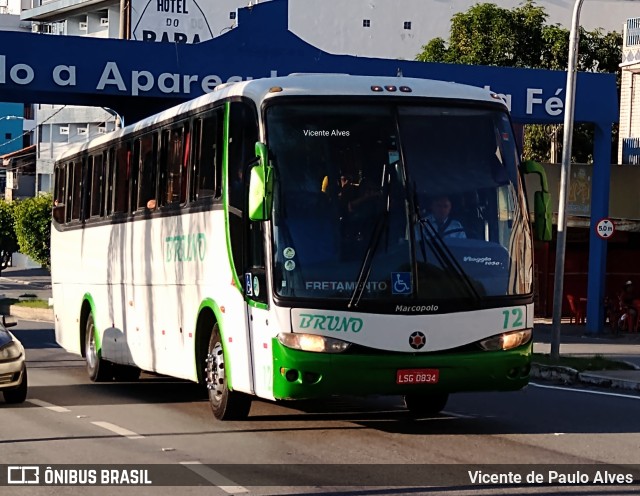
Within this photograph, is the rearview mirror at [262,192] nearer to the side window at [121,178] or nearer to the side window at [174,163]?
the side window at [174,163]

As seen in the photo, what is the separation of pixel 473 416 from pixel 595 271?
718 inches

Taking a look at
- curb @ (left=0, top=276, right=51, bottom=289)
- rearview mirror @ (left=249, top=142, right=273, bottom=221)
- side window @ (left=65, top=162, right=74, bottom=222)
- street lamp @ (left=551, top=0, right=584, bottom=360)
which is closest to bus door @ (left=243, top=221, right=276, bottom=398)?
rearview mirror @ (left=249, top=142, right=273, bottom=221)

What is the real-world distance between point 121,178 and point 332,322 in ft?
20.9

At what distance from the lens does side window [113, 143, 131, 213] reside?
17.1 metres

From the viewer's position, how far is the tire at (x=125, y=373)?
18.9 metres

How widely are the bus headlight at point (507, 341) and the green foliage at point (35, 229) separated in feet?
167

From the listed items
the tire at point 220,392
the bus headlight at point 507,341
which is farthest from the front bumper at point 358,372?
the tire at point 220,392

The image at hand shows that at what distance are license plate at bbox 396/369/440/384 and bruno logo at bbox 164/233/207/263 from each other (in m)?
2.85

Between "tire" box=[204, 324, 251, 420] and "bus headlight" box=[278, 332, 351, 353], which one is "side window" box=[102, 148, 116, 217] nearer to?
"tire" box=[204, 324, 251, 420]

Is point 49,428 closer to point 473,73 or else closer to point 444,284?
point 444,284

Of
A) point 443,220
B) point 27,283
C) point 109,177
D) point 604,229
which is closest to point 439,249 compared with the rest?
point 443,220

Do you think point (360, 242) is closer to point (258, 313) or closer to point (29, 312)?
point (258, 313)

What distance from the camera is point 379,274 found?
1194 centimetres

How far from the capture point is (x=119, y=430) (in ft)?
42.9
